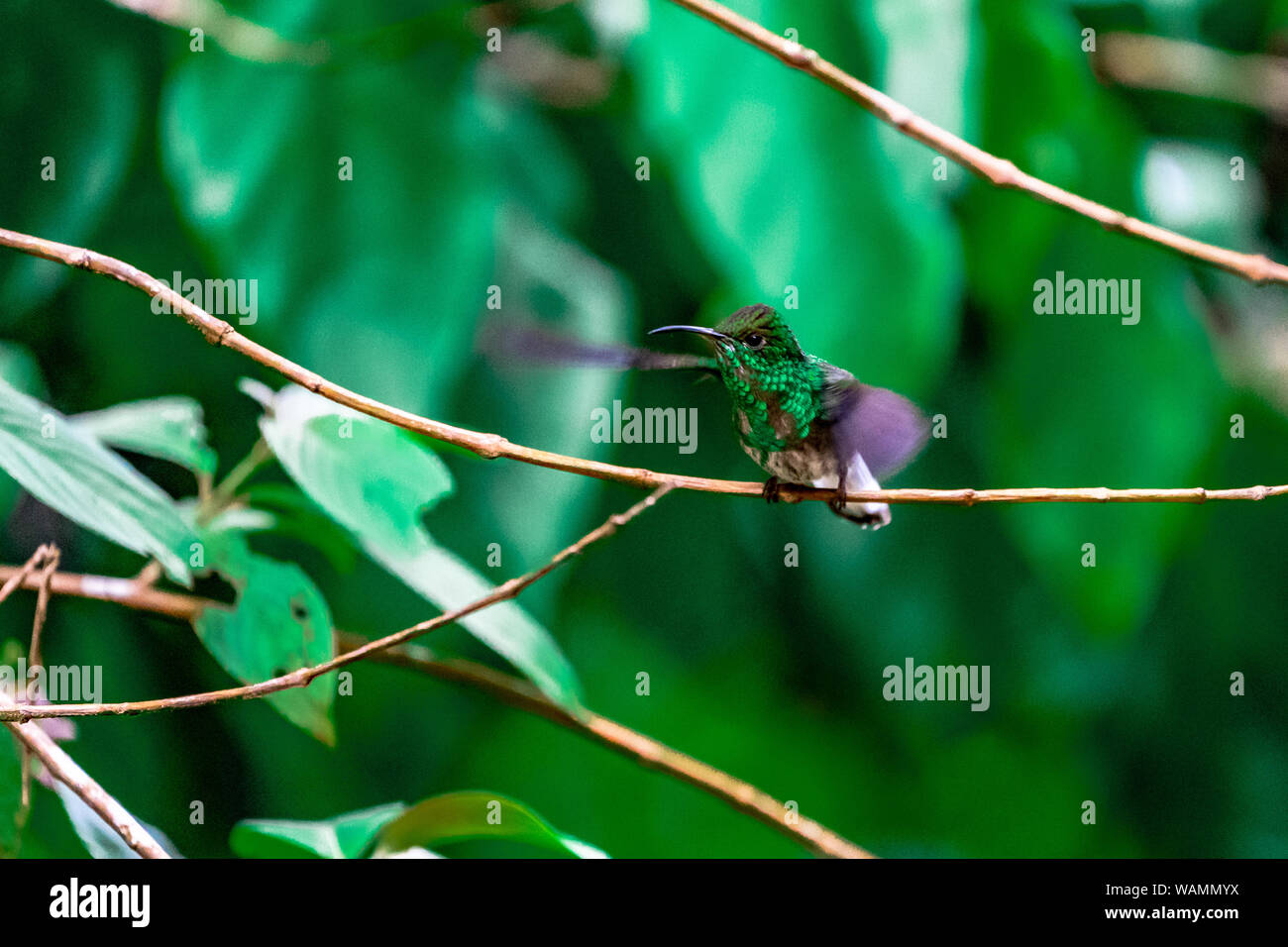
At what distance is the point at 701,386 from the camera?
114cm

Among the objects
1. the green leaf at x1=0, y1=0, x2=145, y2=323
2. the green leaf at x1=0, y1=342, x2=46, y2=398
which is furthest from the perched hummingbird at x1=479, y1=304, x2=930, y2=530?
the green leaf at x1=0, y1=0, x2=145, y2=323

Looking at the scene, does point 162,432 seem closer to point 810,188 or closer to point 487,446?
point 487,446

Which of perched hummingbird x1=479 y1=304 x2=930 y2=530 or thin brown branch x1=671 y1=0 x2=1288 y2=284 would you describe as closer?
thin brown branch x1=671 y1=0 x2=1288 y2=284

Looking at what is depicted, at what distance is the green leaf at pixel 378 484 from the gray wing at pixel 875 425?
225 millimetres

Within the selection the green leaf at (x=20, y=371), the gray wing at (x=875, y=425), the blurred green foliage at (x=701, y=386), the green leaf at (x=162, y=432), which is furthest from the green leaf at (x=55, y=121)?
the gray wing at (x=875, y=425)

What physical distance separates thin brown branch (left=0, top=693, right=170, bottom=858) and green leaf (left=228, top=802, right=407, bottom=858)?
111 millimetres

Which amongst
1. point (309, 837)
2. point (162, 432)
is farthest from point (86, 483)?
point (309, 837)

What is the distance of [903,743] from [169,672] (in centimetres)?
88

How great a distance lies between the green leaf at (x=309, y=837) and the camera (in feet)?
2.04

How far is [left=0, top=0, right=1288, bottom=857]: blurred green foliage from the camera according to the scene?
33.4 inches

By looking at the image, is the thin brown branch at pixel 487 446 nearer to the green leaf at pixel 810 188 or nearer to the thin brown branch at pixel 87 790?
the thin brown branch at pixel 87 790

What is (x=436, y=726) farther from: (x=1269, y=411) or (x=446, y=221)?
(x=1269, y=411)

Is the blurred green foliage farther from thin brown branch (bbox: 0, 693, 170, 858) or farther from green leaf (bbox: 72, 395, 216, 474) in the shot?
thin brown branch (bbox: 0, 693, 170, 858)
